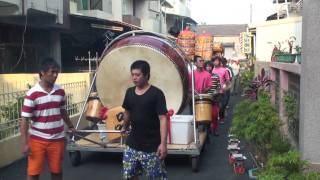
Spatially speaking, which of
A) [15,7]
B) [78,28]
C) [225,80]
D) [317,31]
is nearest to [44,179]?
[317,31]

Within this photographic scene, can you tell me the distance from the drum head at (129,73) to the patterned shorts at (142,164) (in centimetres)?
328

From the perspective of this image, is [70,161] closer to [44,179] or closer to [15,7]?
[44,179]

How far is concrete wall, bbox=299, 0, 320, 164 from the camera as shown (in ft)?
16.9

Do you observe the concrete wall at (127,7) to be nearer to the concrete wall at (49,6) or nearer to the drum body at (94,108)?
the concrete wall at (49,6)

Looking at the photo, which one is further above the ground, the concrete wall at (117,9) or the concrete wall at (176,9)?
the concrete wall at (176,9)

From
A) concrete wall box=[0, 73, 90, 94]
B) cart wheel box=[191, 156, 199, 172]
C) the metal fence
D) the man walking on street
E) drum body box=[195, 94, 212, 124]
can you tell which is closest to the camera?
cart wheel box=[191, 156, 199, 172]

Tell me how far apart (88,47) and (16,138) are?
1542 centimetres

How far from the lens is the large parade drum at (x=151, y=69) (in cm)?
802

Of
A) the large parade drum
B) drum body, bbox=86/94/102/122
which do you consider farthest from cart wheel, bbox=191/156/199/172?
drum body, bbox=86/94/102/122

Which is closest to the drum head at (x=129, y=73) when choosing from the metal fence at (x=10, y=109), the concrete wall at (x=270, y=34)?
the metal fence at (x=10, y=109)

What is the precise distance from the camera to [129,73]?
8070 millimetres

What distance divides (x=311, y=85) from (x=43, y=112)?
3012mm

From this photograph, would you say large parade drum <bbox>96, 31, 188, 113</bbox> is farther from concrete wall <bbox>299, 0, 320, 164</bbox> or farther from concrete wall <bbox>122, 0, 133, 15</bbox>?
concrete wall <bbox>122, 0, 133, 15</bbox>

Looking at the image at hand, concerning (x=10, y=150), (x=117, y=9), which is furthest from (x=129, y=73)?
(x=117, y=9)
